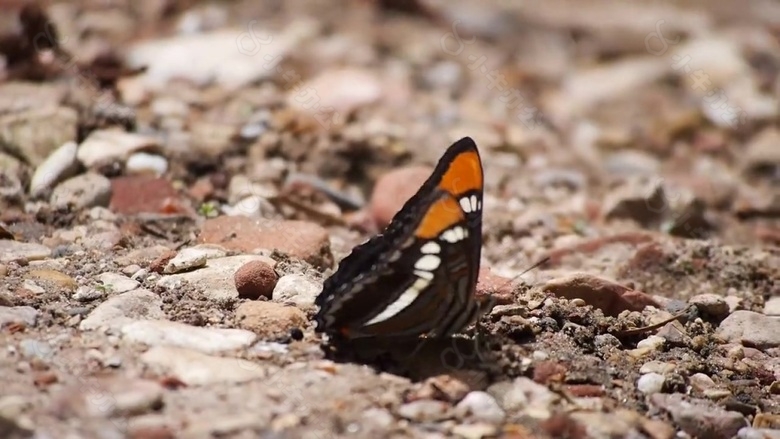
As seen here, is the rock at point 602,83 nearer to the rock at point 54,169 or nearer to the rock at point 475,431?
the rock at point 54,169

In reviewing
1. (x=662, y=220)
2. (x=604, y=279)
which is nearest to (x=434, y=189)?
(x=604, y=279)

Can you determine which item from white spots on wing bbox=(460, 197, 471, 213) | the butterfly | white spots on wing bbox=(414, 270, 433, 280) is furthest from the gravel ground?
white spots on wing bbox=(460, 197, 471, 213)

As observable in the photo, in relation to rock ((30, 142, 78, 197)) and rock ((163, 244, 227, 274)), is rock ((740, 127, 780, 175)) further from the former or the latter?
rock ((30, 142, 78, 197))

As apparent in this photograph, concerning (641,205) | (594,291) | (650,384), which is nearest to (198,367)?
(650,384)

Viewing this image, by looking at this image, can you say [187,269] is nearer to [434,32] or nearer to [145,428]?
[145,428]

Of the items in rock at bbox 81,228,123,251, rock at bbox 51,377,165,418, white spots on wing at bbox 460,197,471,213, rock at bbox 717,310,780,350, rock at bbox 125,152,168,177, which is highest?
white spots on wing at bbox 460,197,471,213

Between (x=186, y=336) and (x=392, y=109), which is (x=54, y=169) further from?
(x=392, y=109)
